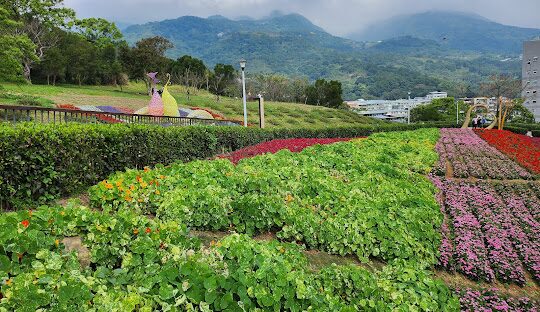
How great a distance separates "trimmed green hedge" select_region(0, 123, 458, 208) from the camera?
5.45m

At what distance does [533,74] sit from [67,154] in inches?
3787

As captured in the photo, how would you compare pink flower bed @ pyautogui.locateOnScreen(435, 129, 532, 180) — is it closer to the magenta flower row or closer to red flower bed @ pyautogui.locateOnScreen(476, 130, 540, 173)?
red flower bed @ pyautogui.locateOnScreen(476, 130, 540, 173)

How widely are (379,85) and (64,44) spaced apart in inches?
6414

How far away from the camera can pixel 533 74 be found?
269ft

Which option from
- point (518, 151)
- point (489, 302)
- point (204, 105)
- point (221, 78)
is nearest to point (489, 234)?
point (489, 302)

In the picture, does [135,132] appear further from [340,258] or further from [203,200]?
[340,258]

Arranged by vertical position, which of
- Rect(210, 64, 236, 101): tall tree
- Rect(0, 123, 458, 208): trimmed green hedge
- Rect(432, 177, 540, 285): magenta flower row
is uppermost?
Rect(210, 64, 236, 101): tall tree

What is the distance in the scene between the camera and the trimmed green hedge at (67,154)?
545 cm

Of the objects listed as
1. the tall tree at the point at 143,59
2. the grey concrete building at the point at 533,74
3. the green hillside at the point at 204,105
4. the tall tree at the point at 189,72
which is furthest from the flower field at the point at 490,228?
the grey concrete building at the point at 533,74

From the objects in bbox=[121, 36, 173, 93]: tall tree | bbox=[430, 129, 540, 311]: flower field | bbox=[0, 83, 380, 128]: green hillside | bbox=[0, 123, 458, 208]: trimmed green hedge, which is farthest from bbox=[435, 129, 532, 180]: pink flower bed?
bbox=[121, 36, 173, 93]: tall tree

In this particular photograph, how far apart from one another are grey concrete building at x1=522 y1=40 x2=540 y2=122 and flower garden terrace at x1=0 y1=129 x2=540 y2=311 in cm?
8593

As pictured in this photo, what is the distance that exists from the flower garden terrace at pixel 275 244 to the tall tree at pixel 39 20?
3830 centimetres

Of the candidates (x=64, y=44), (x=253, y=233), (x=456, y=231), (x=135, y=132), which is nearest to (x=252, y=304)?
(x=253, y=233)

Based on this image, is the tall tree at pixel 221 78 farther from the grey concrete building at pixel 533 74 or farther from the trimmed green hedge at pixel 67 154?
the grey concrete building at pixel 533 74
